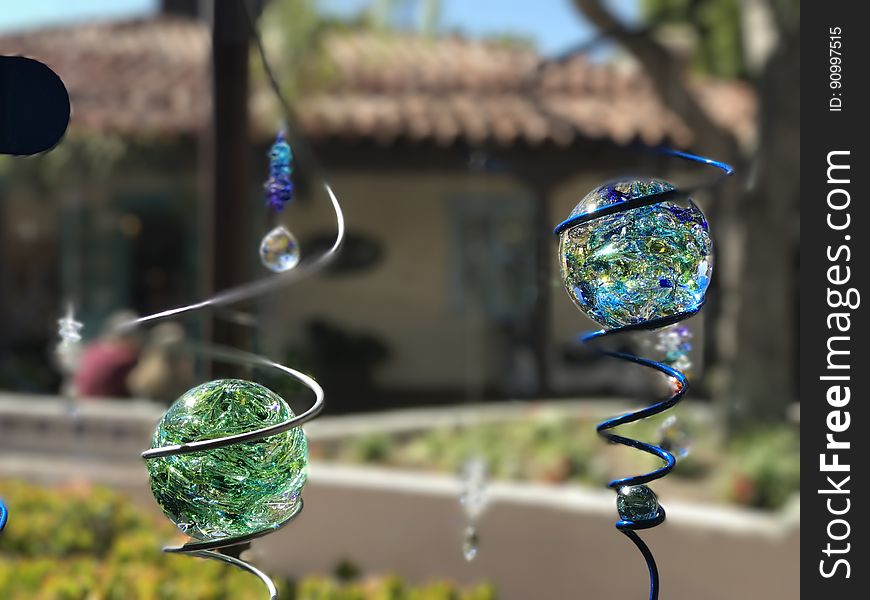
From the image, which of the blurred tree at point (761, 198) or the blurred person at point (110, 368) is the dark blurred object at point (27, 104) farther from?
the blurred person at point (110, 368)

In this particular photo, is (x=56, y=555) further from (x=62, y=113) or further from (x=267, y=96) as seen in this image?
(x=267, y=96)

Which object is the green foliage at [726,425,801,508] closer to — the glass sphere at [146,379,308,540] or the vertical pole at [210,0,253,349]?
the vertical pole at [210,0,253,349]

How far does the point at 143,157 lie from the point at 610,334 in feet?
29.9

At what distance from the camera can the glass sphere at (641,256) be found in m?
1.41

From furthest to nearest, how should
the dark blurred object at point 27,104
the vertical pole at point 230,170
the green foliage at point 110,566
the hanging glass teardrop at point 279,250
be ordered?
the green foliage at point 110,566
the vertical pole at point 230,170
the hanging glass teardrop at point 279,250
the dark blurred object at point 27,104

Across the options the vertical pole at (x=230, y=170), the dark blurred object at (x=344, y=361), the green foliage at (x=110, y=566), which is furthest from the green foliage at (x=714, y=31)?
the vertical pole at (x=230, y=170)

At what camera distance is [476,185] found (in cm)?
1084

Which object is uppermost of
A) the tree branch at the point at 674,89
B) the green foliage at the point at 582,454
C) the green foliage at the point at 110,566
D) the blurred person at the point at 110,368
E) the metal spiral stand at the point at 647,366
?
the tree branch at the point at 674,89

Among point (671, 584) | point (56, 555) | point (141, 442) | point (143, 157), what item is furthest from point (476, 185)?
point (56, 555)

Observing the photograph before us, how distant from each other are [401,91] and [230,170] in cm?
830

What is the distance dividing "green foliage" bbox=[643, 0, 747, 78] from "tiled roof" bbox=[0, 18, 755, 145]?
72 centimetres

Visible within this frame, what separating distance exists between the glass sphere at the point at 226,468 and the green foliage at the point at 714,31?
1228 centimetres

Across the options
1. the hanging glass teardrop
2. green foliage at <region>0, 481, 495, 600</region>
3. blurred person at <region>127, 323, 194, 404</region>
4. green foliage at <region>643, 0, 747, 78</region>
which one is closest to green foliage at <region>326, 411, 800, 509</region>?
blurred person at <region>127, 323, 194, 404</region>

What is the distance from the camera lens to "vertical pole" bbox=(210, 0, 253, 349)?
2514mm
